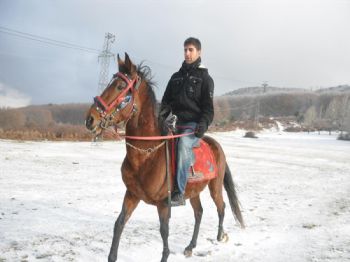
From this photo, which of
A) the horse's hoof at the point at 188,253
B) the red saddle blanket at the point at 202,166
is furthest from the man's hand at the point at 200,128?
the horse's hoof at the point at 188,253

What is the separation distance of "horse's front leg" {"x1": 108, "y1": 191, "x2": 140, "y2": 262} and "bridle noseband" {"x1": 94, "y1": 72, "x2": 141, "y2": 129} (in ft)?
3.84

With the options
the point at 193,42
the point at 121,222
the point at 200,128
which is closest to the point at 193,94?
the point at 200,128

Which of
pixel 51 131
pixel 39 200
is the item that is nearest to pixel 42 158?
pixel 39 200

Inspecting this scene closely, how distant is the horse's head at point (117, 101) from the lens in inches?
143

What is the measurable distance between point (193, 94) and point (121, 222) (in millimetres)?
2096

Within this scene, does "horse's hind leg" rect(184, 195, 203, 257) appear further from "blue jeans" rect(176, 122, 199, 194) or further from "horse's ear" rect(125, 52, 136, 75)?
"horse's ear" rect(125, 52, 136, 75)

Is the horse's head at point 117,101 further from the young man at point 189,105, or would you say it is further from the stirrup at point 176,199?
the stirrup at point 176,199

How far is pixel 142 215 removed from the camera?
24.1 ft

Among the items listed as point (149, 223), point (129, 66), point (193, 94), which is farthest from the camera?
point (149, 223)

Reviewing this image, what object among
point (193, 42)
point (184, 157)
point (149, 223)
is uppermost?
point (193, 42)

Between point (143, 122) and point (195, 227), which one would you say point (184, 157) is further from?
point (195, 227)

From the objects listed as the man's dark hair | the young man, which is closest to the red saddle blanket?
the young man

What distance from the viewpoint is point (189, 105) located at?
4.77m

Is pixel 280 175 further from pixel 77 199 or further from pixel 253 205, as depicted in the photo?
pixel 77 199
